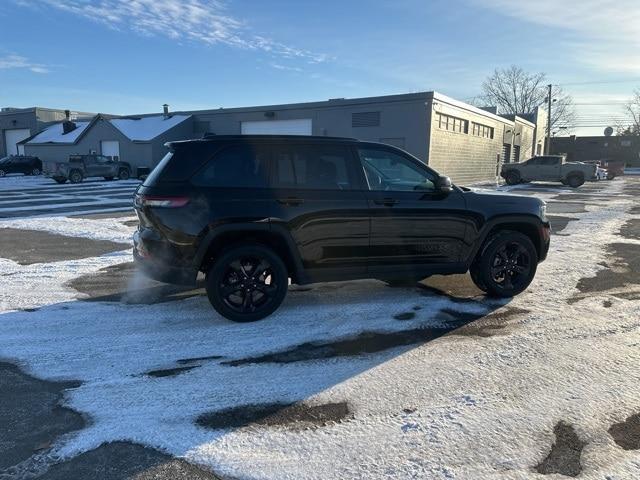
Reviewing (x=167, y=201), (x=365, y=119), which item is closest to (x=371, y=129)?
(x=365, y=119)

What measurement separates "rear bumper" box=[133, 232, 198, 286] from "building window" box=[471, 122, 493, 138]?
29.4 meters

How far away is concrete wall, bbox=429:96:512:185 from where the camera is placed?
2573cm

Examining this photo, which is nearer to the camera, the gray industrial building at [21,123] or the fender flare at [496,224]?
the fender flare at [496,224]

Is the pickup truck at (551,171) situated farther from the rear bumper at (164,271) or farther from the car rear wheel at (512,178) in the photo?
the rear bumper at (164,271)

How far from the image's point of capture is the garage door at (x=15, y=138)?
46.6 metres

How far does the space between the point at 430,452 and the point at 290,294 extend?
3400 mm

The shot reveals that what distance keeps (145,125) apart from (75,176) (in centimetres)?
872

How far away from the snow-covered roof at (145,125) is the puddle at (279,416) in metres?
32.1

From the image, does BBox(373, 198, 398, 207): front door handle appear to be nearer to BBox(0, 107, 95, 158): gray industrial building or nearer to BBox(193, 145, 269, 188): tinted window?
BBox(193, 145, 269, 188): tinted window

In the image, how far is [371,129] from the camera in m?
26.8

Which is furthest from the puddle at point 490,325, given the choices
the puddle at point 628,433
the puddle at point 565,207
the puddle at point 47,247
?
the puddle at point 565,207

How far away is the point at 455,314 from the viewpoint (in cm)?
545

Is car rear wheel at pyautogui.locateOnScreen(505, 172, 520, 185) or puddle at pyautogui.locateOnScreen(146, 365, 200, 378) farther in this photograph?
car rear wheel at pyautogui.locateOnScreen(505, 172, 520, 185)

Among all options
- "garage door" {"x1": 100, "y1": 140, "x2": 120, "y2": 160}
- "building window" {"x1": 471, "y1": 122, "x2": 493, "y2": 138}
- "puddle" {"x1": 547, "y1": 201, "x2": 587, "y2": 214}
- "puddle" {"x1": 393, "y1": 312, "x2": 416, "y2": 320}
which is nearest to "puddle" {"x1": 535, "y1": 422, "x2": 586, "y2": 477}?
"puddle" {"x1": 393, "y1": 312, "x2": 416, "y2": 320}
